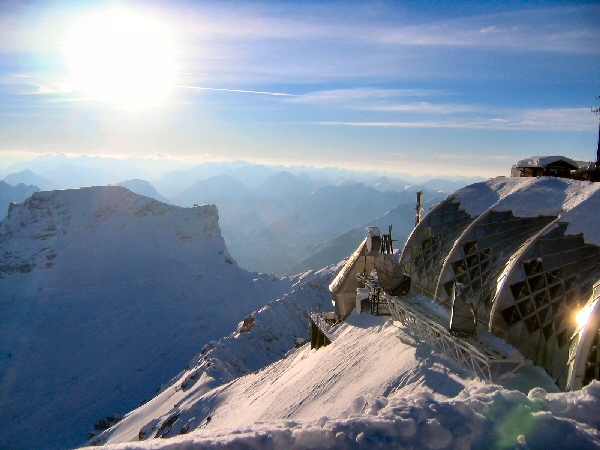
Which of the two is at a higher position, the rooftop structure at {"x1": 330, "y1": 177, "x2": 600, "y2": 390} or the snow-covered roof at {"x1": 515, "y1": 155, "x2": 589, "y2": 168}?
the snow-covered roof at {"x1": 515, "y1": 155, "x2": 589, "y2": 168}

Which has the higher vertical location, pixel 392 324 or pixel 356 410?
pixel 356 410

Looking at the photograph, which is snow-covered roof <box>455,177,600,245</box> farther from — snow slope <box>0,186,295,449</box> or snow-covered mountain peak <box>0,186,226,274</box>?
snow-covered mountain peak <box>0,186,226,274</box>

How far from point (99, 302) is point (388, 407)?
291ft

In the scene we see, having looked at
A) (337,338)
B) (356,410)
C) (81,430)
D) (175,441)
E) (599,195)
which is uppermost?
(599,195)

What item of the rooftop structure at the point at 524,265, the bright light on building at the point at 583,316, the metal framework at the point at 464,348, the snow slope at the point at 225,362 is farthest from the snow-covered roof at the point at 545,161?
the snow slope at the point at 225,362

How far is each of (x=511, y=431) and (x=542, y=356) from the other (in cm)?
898

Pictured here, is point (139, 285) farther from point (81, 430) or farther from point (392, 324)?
point (392, 324)

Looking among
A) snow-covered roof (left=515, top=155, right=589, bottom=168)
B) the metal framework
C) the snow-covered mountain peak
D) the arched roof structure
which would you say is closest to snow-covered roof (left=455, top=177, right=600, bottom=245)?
the arched roof structure

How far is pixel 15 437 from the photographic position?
2115 inches

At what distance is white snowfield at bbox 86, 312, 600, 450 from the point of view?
655 cm

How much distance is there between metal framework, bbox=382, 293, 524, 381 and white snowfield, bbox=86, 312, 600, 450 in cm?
40

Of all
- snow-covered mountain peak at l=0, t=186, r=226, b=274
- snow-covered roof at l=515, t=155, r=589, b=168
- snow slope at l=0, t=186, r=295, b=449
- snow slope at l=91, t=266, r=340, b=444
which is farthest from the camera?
snow-covered mountain peak at l=0, t=186, r=226, b=274

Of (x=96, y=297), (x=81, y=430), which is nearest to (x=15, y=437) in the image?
(x=81, y=430)

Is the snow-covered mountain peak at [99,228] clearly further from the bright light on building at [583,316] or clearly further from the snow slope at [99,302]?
the bright light on building at [583,316]
